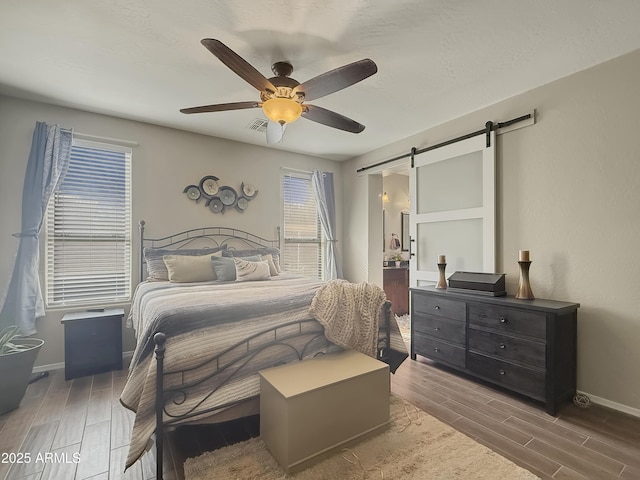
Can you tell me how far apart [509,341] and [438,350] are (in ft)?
2.31

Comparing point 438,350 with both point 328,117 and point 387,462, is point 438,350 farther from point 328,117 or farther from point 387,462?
point 328,117

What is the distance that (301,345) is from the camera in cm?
205

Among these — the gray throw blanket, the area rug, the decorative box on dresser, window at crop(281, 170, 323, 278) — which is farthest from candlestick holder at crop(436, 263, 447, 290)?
window at crop(281, 170, 323, 278)

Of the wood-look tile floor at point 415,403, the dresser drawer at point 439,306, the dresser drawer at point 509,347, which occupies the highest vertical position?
the dresser drawer at point 439,306

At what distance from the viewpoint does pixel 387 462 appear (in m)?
1.66

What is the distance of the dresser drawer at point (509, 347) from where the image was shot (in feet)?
7.45

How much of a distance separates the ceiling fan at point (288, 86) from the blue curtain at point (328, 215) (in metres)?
2.23

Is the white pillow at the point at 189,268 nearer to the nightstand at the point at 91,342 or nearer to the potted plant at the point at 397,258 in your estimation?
the nightstand at the point at 91,342

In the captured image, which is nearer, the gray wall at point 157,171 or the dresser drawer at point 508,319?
the dresser drawer at point 508,319

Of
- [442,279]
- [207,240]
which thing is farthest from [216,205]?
[442,279]

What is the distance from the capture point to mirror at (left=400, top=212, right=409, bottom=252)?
6.07 m

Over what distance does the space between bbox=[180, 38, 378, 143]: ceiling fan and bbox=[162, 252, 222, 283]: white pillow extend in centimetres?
152

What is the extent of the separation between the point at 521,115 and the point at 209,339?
3.18 meters

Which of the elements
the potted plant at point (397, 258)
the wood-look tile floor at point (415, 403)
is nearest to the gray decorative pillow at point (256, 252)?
the wood-look tile floor at point (415, 403)
